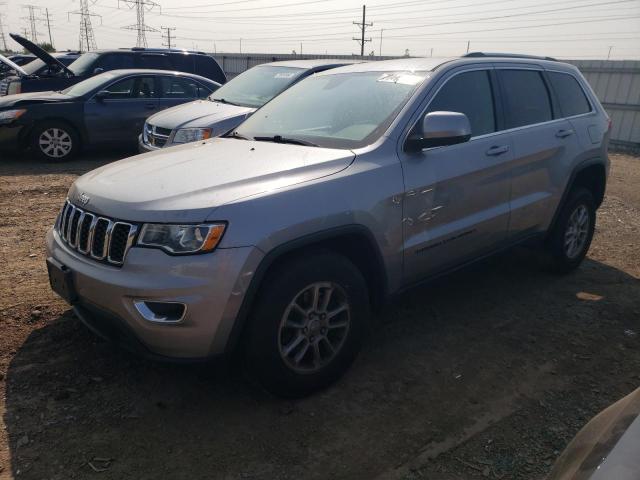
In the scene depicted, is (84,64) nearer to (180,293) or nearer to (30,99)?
(30,99)

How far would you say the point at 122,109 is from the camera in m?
9.34

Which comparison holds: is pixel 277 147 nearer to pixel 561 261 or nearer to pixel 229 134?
pixel 229 134

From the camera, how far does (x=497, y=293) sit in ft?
15.0

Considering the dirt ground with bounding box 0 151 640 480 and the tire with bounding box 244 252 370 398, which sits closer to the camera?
the dirt ground with bounding box 0 151 640 480

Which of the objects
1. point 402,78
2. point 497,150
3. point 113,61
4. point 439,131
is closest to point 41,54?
point 113,61

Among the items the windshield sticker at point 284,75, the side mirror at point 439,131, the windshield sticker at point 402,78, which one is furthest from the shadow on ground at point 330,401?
the windshield sticker at point 284,75

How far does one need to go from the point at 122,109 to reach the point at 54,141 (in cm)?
122

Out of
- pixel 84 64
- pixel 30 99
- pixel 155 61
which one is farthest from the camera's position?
pixel 155 61

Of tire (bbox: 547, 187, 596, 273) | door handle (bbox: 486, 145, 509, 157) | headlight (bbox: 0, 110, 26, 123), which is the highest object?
door handle (bbox: 486, 145, 509, 157)

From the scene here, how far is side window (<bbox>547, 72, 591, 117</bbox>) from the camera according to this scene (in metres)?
4.70

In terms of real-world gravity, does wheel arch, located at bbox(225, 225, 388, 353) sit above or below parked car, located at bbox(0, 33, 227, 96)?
below

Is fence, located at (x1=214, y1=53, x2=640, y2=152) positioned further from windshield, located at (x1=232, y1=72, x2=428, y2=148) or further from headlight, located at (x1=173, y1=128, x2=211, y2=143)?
windshield, located at (x1=232, y1=72, x2=428, y2=148)

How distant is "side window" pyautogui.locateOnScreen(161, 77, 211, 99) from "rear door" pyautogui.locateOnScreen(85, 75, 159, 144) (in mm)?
191

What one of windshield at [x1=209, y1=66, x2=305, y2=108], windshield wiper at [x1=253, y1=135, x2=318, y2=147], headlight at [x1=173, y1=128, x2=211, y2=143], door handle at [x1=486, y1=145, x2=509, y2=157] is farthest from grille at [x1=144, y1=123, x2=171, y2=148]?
door handle at [x1=486, y1=145, x2=509, y2=157]
